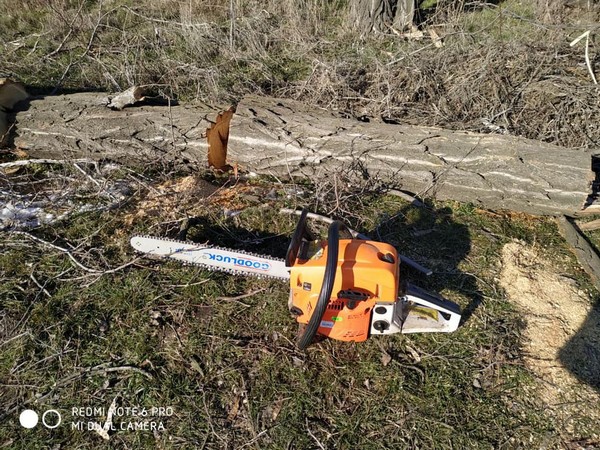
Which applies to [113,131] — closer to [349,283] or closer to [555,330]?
[349,283]

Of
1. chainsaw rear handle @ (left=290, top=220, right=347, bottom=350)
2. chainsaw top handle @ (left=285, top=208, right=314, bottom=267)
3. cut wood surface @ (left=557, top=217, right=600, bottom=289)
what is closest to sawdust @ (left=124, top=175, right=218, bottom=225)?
chainsaw top handle @ (left=285, top=208, right=314, bottom=267)

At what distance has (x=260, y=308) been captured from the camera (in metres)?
2.88

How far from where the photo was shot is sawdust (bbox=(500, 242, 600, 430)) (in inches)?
98.3

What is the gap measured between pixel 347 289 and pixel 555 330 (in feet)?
4.92

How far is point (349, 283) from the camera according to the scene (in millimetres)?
2213

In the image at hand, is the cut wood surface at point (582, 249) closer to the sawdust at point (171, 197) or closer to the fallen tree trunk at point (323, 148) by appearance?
the fallen tree trunk at point (323, 148)

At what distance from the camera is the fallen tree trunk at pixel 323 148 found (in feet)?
11.2

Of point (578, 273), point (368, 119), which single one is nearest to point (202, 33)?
point (368, 119)

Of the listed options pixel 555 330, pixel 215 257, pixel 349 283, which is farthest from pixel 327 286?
pixel 555 330

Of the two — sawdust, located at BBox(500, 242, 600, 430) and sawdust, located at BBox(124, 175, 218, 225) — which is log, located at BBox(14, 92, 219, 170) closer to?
sawdust, located at BBox(124, 175, 218, 225)

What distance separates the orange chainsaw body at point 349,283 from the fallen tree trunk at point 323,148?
1.45 m

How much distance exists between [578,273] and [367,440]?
6.56ft

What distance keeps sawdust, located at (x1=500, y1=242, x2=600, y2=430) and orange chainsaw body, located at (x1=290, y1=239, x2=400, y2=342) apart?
111 cm

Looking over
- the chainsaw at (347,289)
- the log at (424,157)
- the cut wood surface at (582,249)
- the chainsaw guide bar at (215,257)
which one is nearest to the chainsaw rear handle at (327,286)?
the chainsaw at (347,289)
